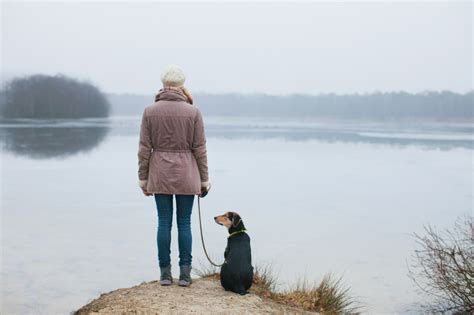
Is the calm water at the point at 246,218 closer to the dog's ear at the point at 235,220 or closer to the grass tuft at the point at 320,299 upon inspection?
the grass tuft at the point at 320,299

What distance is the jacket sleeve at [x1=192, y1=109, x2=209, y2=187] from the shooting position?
4.42 metres

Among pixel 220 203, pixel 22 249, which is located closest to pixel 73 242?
pixel 22 249

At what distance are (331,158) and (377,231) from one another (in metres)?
10.9

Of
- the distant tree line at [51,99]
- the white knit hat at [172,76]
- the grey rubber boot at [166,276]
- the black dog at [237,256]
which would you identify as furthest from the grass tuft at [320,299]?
the distant tree line at [51,99]

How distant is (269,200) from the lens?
38.8ft

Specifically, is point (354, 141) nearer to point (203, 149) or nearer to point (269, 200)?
point (269, 200)

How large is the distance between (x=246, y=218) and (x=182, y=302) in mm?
5749

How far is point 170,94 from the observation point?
438 cm

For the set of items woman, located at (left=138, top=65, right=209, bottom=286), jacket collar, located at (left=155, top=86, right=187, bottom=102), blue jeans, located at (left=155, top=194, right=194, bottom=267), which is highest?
jacket collar, located at (left=155, top=86, right=187, bottom=102)

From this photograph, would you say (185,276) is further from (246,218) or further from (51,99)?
(51,99)

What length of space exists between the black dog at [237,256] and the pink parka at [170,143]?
374 mm

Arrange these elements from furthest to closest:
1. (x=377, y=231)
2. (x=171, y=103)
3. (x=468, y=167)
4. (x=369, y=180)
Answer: (x=468, y=167) < (x=369, y=180) < (x=377, y=231) < (x=171, y=103)

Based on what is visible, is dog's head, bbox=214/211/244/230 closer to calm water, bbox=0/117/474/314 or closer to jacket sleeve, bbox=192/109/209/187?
jacket sleeve, bbox=192/109/209/187

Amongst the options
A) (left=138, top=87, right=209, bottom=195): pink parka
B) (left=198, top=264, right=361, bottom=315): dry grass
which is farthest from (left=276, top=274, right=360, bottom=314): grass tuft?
(left=138, top=87, right=209, bottom=195): pink parka
